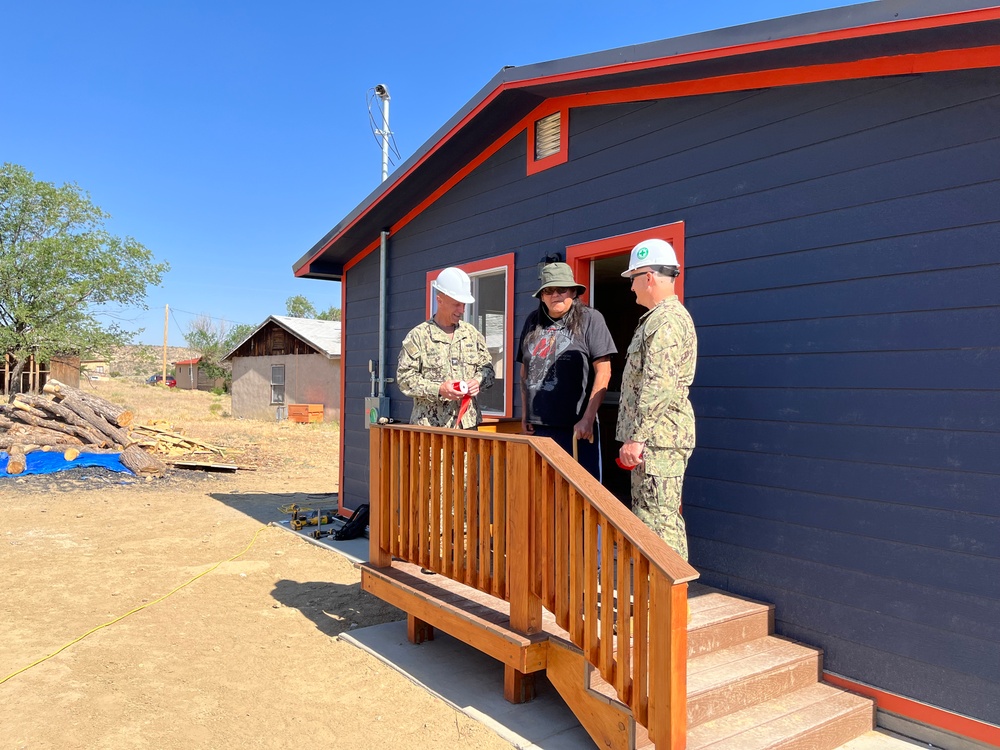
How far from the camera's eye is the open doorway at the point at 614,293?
411cm

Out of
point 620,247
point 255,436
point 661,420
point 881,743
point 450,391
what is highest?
point 620,247

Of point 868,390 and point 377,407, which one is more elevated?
point 868,390

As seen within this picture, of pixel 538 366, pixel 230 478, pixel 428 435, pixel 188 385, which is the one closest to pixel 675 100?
pixel 538 366

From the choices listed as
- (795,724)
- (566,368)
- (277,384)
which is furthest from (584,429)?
(277,384)

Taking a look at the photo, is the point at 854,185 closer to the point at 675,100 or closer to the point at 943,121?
the point at 943,121

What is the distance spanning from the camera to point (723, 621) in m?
3.10

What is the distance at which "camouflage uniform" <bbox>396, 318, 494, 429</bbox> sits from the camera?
3926mm

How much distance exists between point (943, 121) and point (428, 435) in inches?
107

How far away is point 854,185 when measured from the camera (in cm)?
314

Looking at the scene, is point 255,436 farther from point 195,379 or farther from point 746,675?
point 195,379

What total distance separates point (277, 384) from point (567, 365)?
20557 millimetres

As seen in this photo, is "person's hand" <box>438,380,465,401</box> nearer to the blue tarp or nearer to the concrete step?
the concrete step

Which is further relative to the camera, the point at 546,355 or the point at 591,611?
the point at 546,355

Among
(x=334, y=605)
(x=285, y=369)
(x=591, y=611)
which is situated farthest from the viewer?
(x=285, y=369)
